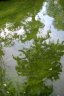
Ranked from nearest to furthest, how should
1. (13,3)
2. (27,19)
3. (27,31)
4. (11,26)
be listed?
(27,31) → (11,26) → (27,19) → (13,3)

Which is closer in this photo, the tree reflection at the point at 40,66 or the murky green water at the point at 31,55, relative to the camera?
the tree reflection at the point at 40,66

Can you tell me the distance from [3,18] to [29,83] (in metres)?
9.98

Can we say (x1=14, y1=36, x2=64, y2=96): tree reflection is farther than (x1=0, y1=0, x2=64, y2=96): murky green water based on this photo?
No

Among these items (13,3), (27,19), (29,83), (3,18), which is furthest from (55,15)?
(29,83)

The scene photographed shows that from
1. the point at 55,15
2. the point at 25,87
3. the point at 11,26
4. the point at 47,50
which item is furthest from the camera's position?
the point at 55,15

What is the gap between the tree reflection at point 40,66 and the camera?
27.4 ft

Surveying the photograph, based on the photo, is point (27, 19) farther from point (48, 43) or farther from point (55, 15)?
point (48, 43)

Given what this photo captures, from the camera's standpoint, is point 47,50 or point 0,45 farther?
point 0,45

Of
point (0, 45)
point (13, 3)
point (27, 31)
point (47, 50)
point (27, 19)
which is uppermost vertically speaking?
point (13, 3)

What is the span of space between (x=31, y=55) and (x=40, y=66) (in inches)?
42.0

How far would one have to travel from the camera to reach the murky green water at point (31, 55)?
846 centimetres

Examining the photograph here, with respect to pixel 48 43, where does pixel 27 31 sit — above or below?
above

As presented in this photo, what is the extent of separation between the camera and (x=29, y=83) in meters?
8.77

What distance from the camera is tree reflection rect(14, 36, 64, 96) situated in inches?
329
